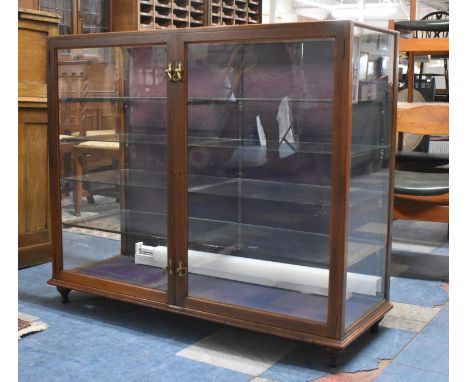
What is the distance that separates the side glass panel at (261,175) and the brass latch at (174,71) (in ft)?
0.19

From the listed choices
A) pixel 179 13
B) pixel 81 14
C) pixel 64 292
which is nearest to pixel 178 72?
pixel 64 292

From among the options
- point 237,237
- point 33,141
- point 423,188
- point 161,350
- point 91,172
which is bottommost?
point 161,350

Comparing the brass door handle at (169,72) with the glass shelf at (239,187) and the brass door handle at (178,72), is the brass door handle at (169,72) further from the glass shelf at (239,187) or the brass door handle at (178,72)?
the glass shelf at (239,187)

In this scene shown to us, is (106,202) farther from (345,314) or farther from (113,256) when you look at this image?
(345,314)

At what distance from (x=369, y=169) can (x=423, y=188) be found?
1220 millimetres

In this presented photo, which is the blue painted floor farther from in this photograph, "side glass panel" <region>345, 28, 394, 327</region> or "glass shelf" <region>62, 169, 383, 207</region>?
"glass shelf" <region>62, 169, 383, 207</region>

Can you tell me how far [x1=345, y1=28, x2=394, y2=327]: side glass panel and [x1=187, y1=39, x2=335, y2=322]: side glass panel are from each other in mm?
130

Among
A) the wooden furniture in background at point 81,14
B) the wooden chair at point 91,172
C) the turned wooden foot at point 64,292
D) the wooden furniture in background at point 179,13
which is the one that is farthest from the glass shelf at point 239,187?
the wooden furniture in background at point 179,13

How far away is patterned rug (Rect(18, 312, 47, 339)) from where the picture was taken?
8.60ft

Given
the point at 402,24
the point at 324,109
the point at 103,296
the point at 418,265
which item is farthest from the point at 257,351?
the point at 402,24

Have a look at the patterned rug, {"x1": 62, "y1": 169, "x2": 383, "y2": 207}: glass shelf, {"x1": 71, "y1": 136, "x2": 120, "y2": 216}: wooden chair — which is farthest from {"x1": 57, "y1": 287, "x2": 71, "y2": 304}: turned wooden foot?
{"x1": 62, "y1": 169, "x2": 383, "y2": 207}: glass shelf

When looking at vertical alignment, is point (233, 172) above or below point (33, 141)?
below

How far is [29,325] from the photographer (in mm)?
2686

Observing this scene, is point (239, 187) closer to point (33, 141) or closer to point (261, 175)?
point (261, 175)
